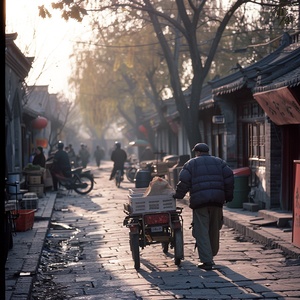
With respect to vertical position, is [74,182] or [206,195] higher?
[206,195]

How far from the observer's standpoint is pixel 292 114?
47.5 ft

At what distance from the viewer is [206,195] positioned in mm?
10023

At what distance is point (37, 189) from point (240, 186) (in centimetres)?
744

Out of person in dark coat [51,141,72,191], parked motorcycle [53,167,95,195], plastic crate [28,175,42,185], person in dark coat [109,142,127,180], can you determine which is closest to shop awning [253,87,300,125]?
plastic crate [28,175,42,185]

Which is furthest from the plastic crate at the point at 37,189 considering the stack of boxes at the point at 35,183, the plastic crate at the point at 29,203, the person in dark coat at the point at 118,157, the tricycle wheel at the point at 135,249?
the tricycle wheel at the point at 135,249

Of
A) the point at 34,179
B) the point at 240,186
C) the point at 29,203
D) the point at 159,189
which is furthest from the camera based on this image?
the point at 34,179

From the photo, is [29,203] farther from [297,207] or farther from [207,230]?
[297,207]

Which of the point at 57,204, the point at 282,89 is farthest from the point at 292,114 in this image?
the point at 57,204

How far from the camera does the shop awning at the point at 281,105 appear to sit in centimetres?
1403

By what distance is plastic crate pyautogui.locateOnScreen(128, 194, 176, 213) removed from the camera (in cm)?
1031

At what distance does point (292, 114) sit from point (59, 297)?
298 inches

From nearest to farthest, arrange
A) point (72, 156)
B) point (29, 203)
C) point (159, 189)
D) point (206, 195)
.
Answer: point (206, 195)
point (159, 189)
point (29, 203)
point (72, 156)

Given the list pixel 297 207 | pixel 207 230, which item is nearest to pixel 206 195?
pixel 207 230

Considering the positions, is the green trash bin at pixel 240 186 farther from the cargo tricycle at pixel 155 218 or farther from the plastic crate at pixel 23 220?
the cargo tricycle at pixel 155 218
